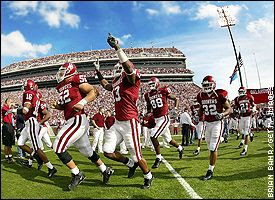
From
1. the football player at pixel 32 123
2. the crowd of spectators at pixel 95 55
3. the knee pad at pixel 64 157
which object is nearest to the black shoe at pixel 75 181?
the knee pad at pixel 64 157

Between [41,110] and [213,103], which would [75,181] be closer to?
[41,110]

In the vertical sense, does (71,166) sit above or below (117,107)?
below

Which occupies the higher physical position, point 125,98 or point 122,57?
point 122,57

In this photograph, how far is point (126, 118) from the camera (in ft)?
16.8

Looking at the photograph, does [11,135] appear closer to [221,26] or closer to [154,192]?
[154,192]

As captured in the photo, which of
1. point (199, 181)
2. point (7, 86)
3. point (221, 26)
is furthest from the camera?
point (7, 86)

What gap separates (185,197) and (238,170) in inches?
103

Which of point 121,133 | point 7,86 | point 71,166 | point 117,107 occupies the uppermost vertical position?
point 7,86

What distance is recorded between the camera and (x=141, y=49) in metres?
66.4

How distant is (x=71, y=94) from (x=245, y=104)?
22.7 feet

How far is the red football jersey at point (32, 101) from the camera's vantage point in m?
6.12

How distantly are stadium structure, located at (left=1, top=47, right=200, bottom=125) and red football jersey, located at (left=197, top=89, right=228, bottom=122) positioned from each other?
46.9m

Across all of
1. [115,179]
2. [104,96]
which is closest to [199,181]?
[115,179]

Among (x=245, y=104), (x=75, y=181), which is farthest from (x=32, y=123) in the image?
(x=245, y=104)
